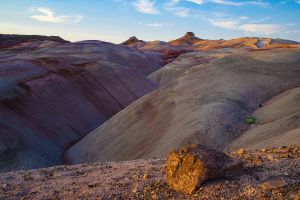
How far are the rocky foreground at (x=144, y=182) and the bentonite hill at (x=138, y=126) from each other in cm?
1

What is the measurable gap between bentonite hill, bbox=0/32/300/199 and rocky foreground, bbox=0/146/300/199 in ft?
0.04

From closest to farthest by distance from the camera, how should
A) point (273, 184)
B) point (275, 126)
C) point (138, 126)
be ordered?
point (273, 184) → point (275, 126) → point (138, 126)

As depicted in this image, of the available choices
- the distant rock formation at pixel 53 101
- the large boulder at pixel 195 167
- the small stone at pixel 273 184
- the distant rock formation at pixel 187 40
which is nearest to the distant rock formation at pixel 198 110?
the distant rock formation at pixel 53 101

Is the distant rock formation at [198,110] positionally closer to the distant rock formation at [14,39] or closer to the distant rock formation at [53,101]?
the distant rock formation at [53,101]

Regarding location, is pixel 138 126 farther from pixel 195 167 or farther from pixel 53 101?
pixel 195 167

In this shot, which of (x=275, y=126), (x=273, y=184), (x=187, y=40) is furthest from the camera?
(x=187, y=40)

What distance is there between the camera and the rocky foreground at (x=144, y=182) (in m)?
3.82

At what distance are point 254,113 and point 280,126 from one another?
2.10 meters

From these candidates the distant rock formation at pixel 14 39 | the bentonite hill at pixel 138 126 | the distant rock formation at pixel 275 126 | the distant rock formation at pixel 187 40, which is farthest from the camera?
the distant rock formation at pixel 187 40

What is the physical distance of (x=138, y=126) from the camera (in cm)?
1346

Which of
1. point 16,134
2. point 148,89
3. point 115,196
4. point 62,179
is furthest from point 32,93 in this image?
point 115,196

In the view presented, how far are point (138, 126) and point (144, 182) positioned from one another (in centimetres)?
893

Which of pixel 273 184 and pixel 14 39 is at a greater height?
pixel 14 39

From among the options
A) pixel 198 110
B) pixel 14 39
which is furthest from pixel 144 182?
pixel 14 39
